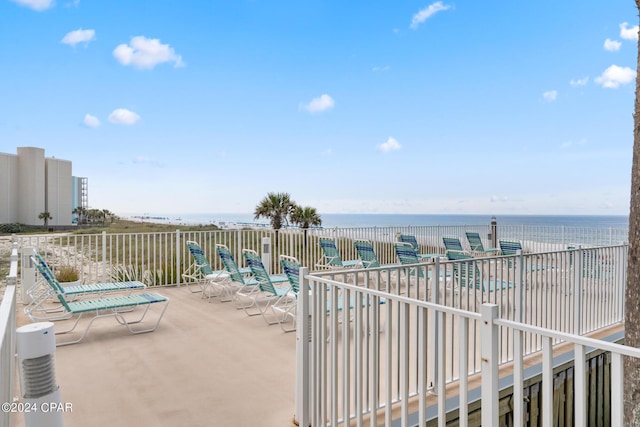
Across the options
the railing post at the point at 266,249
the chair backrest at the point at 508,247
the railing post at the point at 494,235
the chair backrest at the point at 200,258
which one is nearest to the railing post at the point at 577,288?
the chair backrest at the point at 508,247

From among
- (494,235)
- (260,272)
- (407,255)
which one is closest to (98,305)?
(260,272)

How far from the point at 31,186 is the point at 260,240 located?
37.4 meters

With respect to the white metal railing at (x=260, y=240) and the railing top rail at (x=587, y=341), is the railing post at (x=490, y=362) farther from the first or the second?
the white metal railing at (x=260, y=240)

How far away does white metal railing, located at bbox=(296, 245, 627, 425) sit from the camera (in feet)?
6.82

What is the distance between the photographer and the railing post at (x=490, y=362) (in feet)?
5.05

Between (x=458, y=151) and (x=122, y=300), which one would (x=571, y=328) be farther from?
(x=458, y=151)

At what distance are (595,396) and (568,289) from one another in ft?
3.82

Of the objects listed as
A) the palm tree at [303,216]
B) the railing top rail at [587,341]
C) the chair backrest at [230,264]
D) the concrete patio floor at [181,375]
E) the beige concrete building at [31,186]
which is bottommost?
the concrete patio floor at [181,375]

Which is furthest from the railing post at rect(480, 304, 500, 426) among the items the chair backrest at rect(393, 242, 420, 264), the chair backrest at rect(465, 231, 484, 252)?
the chair backrest at rect(465, 231, 484, 252)

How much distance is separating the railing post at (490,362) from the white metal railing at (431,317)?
39mm

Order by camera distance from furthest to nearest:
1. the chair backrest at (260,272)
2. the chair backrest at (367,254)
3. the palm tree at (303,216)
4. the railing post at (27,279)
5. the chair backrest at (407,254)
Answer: the palm tree at (303,216)
the chair backrest at (367,254)
the chair backrest at (407,254)
the railing post at (27,279)
the chair backrest at (260,272)

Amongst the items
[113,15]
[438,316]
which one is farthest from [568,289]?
[113,15]

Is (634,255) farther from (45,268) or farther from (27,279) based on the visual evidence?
(27,279)

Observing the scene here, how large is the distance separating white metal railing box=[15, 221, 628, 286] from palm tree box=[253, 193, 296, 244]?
22.0ft
